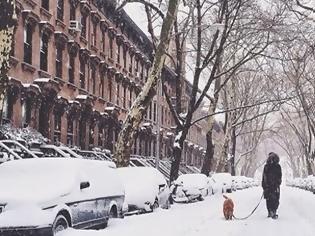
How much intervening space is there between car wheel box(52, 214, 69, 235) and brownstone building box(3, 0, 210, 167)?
41.8 ft

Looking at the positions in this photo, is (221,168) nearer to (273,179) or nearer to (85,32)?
(85,32)

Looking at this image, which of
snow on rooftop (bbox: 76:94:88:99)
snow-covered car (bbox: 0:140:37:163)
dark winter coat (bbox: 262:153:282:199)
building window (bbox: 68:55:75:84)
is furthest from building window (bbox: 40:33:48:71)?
dark winter coat (bbox: 262:153:282:199)

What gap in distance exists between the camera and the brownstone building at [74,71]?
24.8 metres

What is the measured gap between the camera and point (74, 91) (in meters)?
31.2

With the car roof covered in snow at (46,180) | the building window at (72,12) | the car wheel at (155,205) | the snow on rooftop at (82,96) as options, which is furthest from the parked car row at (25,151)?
the building window at (72,12)

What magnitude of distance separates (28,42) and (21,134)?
4256 mm

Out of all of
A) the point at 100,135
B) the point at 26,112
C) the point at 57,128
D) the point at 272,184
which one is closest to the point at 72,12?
the point at 57,128

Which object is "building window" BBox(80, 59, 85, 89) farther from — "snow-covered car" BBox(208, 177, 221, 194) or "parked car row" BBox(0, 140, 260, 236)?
"parked car row" BBox(0, 140, 260, 236)

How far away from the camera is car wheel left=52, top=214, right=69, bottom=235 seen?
1098cm

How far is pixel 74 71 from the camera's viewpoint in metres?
31.4

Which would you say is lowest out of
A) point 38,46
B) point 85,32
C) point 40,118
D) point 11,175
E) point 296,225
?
point 296,225

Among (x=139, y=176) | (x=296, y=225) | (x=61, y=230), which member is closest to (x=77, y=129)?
(x=139, y=176)

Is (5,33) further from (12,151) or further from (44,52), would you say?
(44,52)

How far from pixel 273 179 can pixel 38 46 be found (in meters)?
12.6
